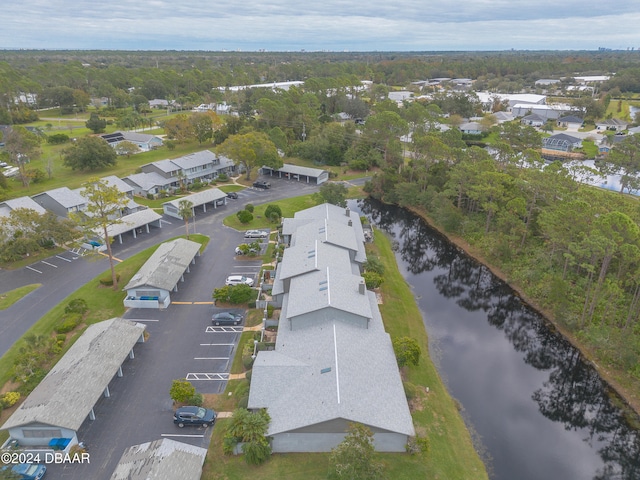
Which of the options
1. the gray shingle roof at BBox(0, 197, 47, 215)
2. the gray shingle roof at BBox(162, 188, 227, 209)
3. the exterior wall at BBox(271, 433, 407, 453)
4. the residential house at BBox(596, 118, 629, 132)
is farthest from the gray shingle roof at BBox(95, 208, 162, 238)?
the residential house at BBox(596, 118, 629, 132)

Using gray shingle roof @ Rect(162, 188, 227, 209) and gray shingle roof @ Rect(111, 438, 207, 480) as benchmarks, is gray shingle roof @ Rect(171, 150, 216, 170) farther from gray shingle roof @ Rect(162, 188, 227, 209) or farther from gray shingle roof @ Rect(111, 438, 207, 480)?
gray shingle roof @ Rect(111, 438, 207, 480)

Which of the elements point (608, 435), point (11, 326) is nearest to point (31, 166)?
point (11, 326)

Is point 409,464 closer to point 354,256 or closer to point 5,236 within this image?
point 354,256

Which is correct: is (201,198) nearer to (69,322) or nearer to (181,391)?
(69,322)

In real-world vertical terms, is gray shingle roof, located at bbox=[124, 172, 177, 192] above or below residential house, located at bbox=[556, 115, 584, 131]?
below

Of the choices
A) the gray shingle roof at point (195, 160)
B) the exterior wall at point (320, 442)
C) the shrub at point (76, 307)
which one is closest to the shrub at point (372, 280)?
the exterior wall at point (320, 442)

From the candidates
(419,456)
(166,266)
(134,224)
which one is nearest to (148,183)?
(134,224)
